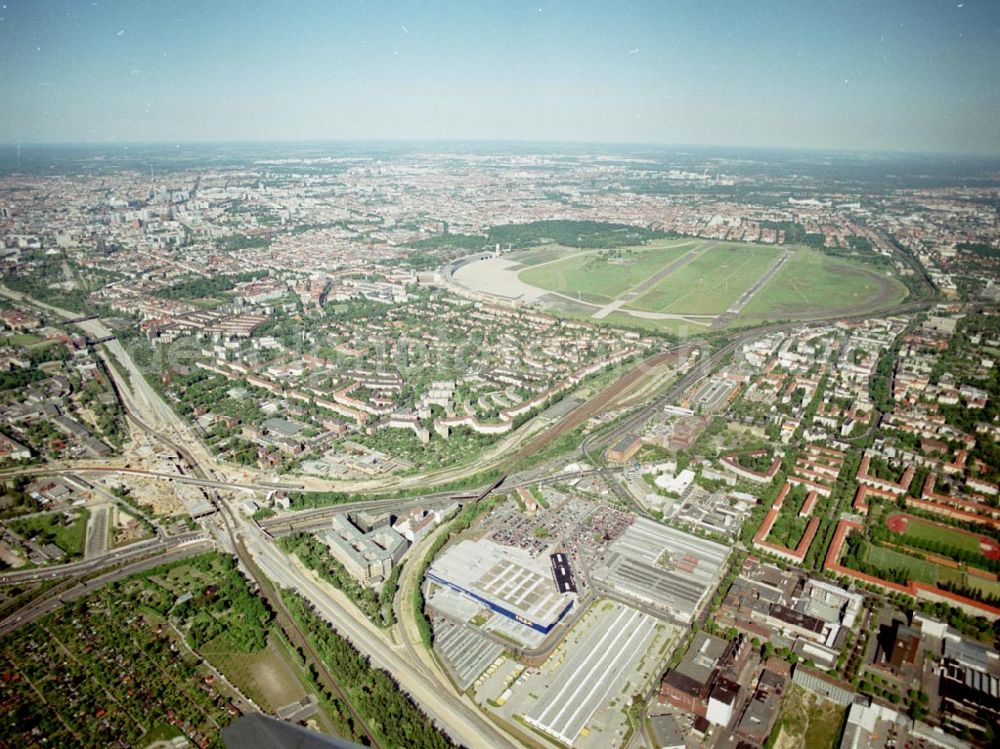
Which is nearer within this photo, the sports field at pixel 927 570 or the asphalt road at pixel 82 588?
the asphalt road at pixel 82 588

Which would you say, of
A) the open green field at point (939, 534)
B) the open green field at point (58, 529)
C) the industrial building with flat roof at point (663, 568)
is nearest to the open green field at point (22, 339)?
the open green field at point (58, 529)

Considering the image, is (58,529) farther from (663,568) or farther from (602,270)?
(602,270)

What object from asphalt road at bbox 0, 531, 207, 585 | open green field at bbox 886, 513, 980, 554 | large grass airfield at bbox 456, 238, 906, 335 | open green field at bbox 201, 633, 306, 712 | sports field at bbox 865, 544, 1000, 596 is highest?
large grass airfield at bbox 456, 238, 906, 335

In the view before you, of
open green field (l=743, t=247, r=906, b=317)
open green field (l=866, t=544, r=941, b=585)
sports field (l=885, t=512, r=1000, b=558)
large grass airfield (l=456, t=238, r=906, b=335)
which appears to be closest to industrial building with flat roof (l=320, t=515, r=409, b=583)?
open green field (l=866, t=544, r=941, b=585)

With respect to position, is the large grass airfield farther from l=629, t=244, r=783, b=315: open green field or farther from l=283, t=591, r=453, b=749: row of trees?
l=283, t=591, r=453, b=749: row of trees

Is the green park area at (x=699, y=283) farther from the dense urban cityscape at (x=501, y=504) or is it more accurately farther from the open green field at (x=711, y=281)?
the dense urban cityscape at (x=501, y=504)
